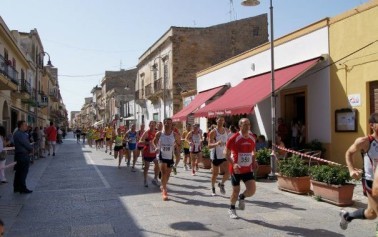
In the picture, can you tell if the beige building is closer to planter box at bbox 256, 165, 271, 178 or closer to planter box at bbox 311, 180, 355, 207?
planter box at bbox 256, 165, 271, 178

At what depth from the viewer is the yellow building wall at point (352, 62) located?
10.7 meters

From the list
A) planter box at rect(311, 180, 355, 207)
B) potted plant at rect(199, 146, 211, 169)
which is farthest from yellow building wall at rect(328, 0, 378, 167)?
potted plant at rect(199, 146, 211, 169)

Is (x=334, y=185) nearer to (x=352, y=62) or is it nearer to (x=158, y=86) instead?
(x=352, y=62)

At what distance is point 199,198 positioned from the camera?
29.5 feet

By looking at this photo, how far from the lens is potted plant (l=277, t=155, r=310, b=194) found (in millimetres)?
9172

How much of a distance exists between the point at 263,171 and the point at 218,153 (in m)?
2.63

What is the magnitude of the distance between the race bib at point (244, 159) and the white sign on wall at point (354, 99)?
5.56m

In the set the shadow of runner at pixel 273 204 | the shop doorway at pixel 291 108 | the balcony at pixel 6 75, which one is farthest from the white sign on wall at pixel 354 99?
the balcony at pixel 6 75

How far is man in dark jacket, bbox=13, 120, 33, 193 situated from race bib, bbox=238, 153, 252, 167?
5.63m

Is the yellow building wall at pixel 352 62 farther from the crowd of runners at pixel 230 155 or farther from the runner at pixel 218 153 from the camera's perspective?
the runner at pixel 218 153

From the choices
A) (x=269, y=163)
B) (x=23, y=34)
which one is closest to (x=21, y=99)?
(x=23, y=34)

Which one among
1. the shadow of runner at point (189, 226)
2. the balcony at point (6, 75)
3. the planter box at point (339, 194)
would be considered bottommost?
the shadow of runner at point (189, 226)

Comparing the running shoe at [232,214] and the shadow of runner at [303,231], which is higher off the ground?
the running shoe at [232,214]

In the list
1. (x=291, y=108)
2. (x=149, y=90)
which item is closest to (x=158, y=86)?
(x=149, y=90)
